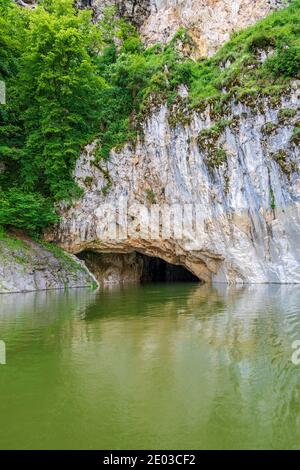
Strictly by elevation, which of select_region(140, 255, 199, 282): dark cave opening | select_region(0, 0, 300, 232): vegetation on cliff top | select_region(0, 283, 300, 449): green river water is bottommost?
select_region(0, 283, 300, 449): green river water

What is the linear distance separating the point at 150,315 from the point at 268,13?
22727mm

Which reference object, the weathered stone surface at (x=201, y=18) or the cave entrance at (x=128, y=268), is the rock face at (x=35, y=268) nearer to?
the cave entrance at (x=128, y=268)

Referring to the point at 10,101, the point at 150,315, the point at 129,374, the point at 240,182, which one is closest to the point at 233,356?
the point at 129,374

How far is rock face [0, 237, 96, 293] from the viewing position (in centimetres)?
1722

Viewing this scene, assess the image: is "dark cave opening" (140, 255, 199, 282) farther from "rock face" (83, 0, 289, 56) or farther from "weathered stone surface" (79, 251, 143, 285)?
"rock face" (83, 0, 289, 56)

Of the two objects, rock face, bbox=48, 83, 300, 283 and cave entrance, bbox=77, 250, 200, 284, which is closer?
rock face, bbox=48, 83, 300, 283

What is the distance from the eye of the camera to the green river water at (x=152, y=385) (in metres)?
3.26

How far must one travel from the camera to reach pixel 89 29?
2531 centimetres

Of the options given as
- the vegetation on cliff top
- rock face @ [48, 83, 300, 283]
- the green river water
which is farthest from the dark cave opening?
the green river water

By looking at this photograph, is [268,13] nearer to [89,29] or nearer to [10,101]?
[89,29]

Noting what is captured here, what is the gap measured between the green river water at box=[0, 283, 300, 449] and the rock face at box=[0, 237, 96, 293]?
9116mm

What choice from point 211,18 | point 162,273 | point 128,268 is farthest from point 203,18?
point 162,273

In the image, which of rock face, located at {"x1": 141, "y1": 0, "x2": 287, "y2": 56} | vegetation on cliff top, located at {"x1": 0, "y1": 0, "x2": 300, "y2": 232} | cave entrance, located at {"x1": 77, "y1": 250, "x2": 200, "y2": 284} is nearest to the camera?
vegetation on cliff top, located at {"x1": 0, "y1": 0, "x2": 300, "y2": 232}

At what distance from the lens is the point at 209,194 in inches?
773
